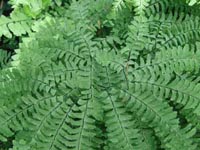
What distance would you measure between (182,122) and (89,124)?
0.61 m

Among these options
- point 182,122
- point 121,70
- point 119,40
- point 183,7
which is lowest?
point 182,122

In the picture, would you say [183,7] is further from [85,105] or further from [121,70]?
[85,105]

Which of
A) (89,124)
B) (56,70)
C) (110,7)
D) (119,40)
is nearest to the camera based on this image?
(89,124)

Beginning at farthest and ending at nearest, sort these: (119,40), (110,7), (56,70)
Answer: (110,7), (119,40), (56,70)

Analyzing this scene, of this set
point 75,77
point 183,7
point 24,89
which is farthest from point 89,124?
point 183,7

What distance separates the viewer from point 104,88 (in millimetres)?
2391

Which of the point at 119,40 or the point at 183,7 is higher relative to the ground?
the point at 183,7

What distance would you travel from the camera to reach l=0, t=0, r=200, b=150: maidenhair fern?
7.46 ft

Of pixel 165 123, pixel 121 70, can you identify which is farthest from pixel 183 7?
pixel 165 123

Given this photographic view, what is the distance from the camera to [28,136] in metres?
2.35

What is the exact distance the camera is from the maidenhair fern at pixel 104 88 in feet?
7.46

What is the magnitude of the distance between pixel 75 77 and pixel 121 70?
0.85ft

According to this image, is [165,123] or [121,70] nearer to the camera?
[165,123]

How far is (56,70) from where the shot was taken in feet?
7.96
